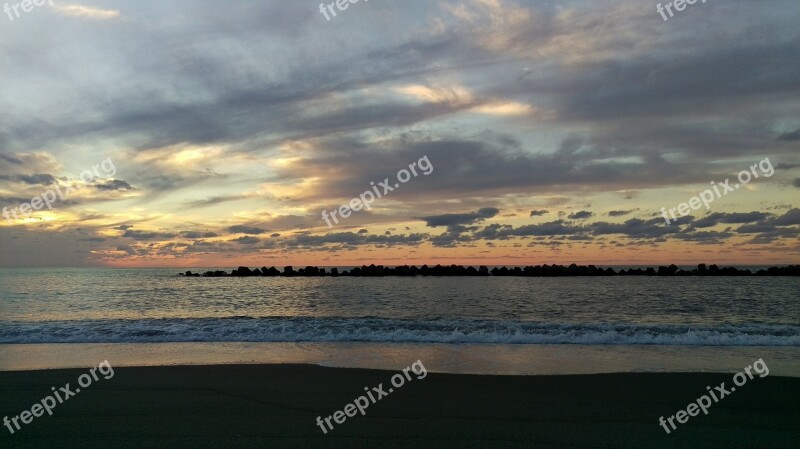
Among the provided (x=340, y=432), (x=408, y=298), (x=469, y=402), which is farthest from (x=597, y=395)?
(x=408, y=298)

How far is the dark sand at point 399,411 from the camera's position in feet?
20.6

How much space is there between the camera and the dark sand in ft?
20.6

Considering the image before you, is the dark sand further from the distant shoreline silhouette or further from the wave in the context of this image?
the distant shoreline silhouette

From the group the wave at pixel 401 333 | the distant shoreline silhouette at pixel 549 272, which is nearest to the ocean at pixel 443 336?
the wave at pixel 401 333

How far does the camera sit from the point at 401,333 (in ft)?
59.3

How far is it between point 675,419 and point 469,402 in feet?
10.0

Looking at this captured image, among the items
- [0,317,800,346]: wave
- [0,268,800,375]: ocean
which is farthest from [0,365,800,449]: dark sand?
[0,317,800,346]: wave

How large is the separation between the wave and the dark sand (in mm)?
6677

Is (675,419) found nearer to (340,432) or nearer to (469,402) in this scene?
(469,402)

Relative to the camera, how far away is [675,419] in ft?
24.1

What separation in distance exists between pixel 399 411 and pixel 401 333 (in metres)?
10.6

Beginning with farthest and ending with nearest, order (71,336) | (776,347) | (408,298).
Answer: (408,298) < (71,336) < (776,347)

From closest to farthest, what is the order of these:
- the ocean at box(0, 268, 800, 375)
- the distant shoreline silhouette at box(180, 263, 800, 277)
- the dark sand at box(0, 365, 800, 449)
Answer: the dark sand at box(0, 365, 800, 449) < the ocean at box(0, 268, 800, 375) < the distant shoreline silhouette at box(180, 263, 800, 277)

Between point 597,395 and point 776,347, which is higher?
point 597,395
